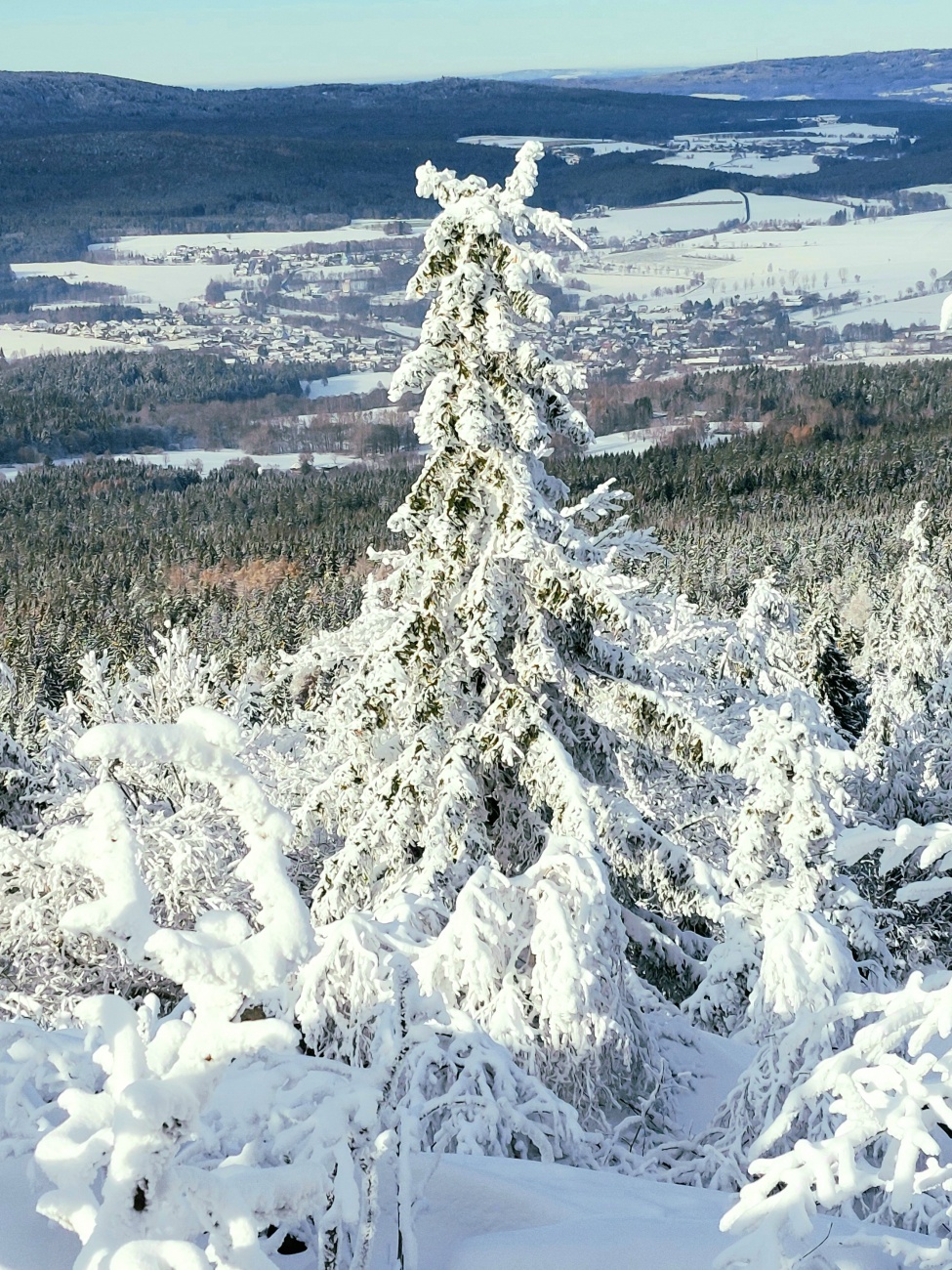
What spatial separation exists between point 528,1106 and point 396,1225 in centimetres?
229

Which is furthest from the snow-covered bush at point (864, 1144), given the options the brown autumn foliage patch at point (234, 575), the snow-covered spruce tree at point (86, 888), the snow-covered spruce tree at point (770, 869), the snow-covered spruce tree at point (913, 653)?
the brown autumn foliage patch at point (234, 575)

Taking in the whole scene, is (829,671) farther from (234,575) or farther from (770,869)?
(234,575)

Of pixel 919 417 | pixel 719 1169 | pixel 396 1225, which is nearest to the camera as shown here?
pixel 396 1225

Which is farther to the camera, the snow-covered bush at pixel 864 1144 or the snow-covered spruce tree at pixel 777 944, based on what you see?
the snow-covered spruce tree at pixel 777 944

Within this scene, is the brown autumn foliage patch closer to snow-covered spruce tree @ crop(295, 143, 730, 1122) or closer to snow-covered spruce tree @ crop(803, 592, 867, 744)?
snow-covered spruce tree @ crop(803, 592, 867, 744)

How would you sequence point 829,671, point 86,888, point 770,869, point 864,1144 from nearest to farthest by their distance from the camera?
point 864,1144
point 770,869
point 86,888
point 829,671

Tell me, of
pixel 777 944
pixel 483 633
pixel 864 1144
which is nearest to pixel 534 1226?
pixel 864 1144

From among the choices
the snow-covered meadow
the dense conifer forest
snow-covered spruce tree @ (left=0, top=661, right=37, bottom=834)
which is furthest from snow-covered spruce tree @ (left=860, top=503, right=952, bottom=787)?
the dense conifer forest

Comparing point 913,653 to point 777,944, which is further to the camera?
point 913,653

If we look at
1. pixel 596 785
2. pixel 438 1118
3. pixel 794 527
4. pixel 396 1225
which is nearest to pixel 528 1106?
pixel 438 1118

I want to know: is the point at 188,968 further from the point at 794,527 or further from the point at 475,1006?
the point at 794,527

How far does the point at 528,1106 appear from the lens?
616 centimetres

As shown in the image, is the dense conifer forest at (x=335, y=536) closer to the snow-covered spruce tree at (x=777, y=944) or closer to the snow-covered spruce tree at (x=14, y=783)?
the snow-covered spruce tree at (x=14, y=783)

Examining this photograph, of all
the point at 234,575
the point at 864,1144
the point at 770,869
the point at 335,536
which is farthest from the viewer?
the point at 335,536
